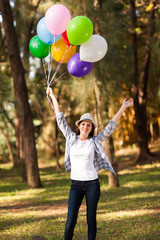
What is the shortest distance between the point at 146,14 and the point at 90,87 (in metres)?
7.95

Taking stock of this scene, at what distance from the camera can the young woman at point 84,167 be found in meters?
3.46

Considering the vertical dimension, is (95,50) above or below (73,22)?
below

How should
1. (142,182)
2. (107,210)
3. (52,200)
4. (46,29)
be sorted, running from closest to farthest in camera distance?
(46,29) < (107,210) < (52,200) < (142,182)

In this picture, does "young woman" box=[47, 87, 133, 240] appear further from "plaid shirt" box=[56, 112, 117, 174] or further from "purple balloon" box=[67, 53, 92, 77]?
"purple balloon" box=[67, 53, 92, 77]

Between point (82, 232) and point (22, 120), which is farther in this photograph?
point (22, 120)

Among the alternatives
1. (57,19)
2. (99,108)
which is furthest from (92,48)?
(99,108)

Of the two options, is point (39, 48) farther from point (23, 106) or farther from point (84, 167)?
point (23, 106)

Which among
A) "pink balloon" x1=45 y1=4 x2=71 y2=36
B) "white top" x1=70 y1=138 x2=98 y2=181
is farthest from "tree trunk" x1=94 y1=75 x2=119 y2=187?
"white top" x1=70 y1=138 x2=98 y2=181

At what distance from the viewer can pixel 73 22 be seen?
13.6ft

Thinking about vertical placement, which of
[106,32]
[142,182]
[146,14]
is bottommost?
[142,182]

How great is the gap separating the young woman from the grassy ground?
1229 millimetres

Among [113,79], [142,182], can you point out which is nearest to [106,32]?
[113,79]

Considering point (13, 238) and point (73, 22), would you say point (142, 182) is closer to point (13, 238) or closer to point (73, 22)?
point (13, 238)

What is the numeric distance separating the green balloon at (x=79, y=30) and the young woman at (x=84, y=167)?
1.10 meters
